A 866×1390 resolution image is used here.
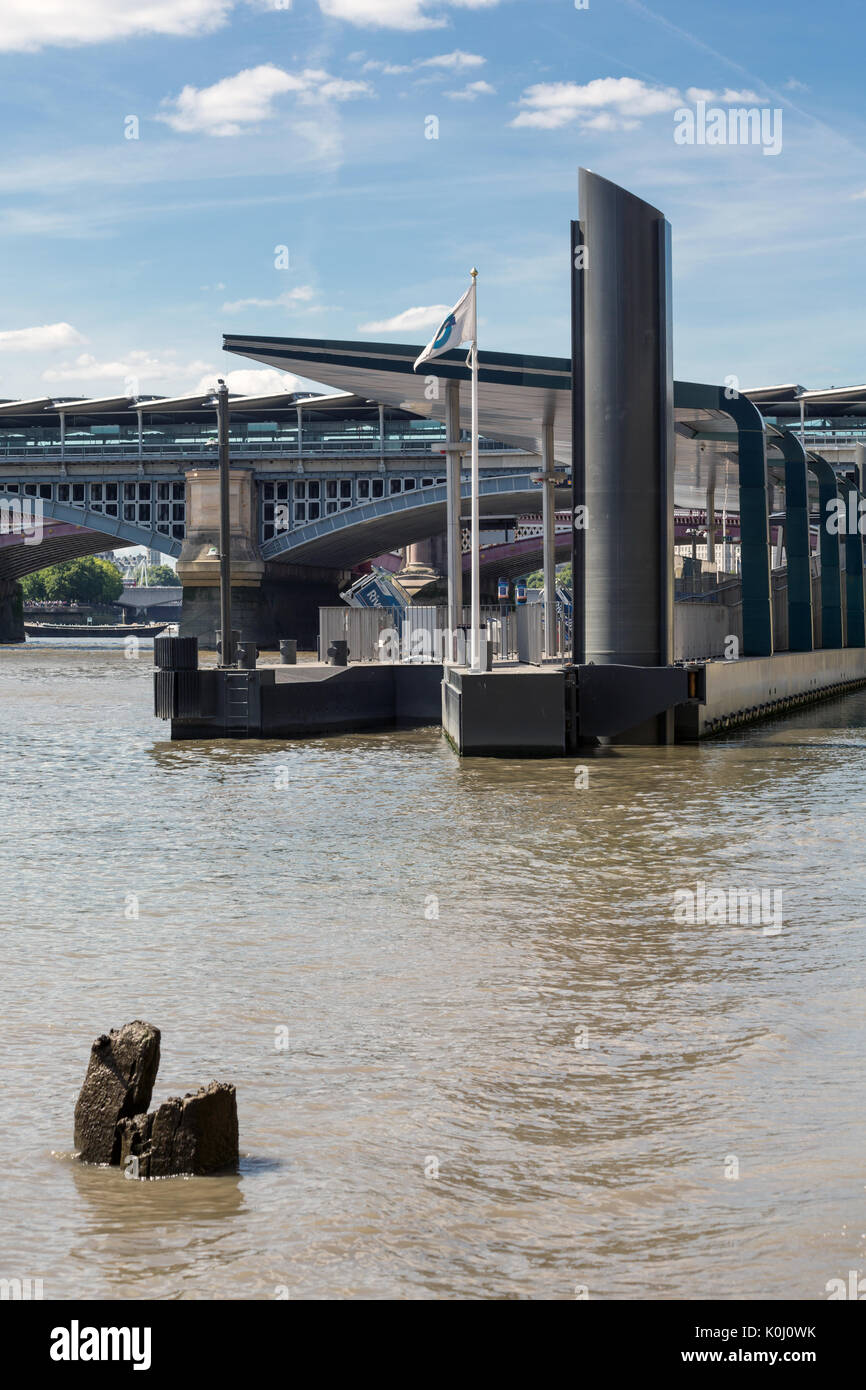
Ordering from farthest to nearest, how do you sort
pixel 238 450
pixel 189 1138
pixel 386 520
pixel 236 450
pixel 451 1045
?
pixel 236 450
pixel 238 450
pixel 386 520
pixel 451 1045
pixel 189 1138

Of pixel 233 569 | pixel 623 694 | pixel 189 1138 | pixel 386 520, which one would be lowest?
pixel 189 1138

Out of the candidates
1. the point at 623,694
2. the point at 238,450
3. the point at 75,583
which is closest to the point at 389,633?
the point at 623,694

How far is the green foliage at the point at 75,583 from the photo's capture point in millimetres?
174250

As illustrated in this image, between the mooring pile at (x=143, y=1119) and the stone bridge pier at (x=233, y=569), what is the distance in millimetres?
67978

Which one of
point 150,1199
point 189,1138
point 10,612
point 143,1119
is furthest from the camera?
point 10,612

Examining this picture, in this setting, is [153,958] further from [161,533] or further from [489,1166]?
[161,533]

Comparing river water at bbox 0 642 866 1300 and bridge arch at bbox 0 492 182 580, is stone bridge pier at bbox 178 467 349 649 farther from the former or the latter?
river water at bbox 0 642 866 1300

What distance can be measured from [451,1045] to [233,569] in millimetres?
68498

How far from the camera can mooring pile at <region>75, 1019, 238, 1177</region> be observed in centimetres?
681

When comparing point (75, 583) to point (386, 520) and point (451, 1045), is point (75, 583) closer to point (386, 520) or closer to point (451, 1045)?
point (386, 520)

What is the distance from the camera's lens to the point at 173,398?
3297 inches

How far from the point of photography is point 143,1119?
22.9 ft

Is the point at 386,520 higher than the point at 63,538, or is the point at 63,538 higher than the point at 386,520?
the point at 63,538

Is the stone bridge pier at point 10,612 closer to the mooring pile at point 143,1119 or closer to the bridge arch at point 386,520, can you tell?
the bridge arch at point 386,520
